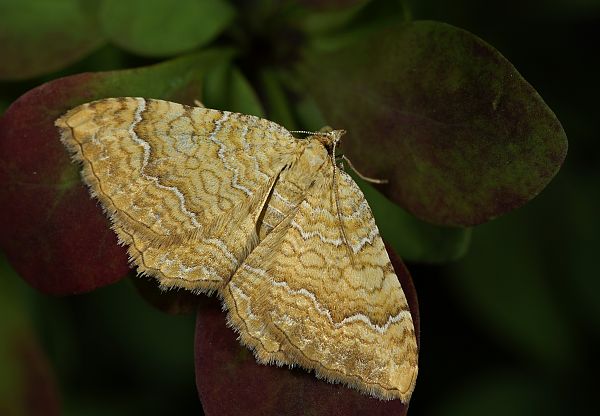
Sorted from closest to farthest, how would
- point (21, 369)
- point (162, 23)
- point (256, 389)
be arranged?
1. point (256, 389)
2. point (162, 23)
3. point (21, 369)

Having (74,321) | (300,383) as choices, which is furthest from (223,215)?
(74,321)

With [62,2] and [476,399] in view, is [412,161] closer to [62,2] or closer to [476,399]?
[62,2]

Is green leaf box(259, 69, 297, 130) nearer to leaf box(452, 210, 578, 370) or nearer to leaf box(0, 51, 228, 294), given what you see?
leaf box(0, 51, 228, 294)

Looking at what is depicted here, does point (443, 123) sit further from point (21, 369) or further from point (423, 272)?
point (21, 369)

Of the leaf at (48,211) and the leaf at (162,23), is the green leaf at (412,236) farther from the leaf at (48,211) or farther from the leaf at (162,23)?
the leaf at (48,211)

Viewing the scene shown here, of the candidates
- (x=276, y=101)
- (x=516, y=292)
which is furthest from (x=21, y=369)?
(x=516, y=292)

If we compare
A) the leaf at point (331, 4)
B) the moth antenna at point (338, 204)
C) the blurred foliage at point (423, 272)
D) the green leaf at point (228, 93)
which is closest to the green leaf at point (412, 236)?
the blurred foliage at point (423, 272)

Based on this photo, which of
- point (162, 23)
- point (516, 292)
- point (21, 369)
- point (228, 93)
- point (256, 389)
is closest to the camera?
point (256, 389)
